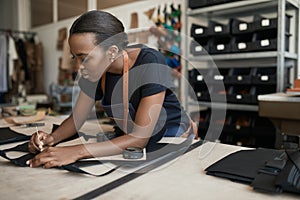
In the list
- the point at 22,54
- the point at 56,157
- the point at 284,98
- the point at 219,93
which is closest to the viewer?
the point at 56,157

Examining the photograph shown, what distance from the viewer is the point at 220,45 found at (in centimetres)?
244

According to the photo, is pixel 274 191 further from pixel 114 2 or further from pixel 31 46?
pixel 31 46

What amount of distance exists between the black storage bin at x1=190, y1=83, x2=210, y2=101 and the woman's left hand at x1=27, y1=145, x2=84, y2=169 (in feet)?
6.10

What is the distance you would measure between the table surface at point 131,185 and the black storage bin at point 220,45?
1755 mm

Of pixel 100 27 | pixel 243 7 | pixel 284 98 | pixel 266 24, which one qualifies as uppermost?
pixel 243 7

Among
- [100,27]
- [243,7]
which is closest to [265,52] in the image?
[243,7]

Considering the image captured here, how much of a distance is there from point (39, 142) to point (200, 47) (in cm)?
195

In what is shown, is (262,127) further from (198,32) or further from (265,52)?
(198,32)

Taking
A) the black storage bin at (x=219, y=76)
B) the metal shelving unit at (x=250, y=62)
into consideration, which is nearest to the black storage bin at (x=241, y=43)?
the metal shelving unit at (x=250, y=62)

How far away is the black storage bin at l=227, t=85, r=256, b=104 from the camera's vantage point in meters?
2.29

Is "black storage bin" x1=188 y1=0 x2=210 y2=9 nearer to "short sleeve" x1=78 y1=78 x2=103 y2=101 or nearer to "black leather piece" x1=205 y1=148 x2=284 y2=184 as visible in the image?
"short sleeve" x1=78 y1=78 x2=103 y2=101

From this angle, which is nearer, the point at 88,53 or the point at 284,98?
the point at 88,53

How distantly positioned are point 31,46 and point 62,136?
4381mm

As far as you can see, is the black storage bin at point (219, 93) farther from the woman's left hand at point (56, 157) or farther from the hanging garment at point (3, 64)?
the hanging garment at point (3, 64)
